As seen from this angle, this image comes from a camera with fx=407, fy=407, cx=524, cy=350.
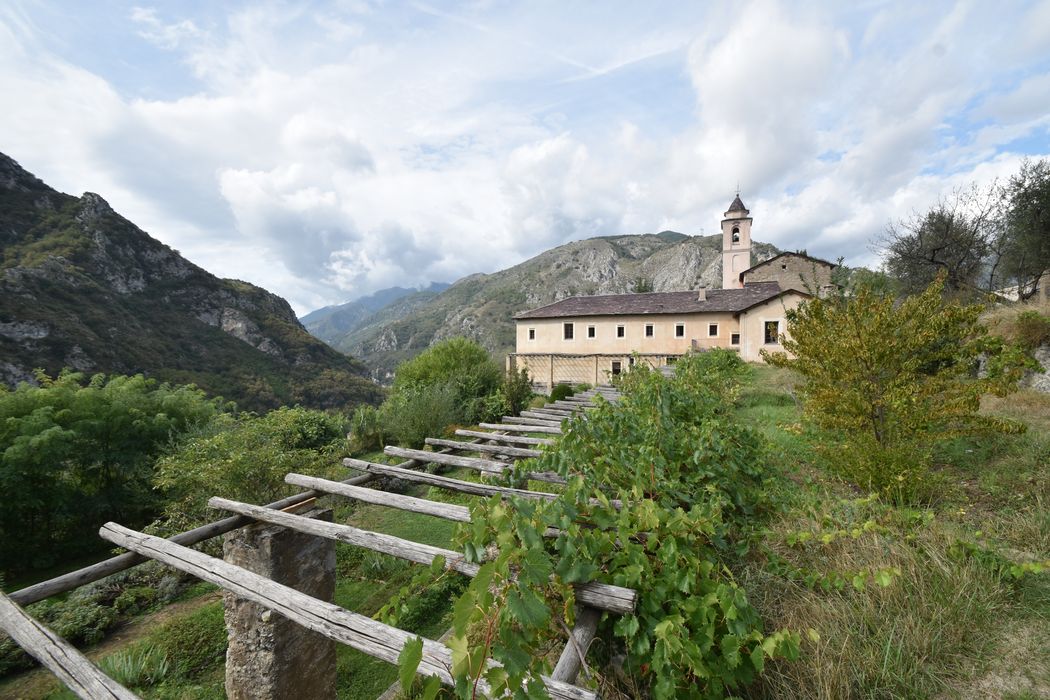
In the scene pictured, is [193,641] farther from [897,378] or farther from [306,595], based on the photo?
[897,378]

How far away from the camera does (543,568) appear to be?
1.35m

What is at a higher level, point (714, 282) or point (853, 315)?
point (714, 282)

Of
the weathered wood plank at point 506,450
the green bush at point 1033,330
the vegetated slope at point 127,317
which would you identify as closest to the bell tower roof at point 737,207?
the green bush at point 1033,330

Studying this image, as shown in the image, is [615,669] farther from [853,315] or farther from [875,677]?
[853,315]

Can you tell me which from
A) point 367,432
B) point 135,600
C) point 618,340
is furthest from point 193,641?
point 618,340

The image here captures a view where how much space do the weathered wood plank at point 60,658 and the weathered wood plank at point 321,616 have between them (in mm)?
453

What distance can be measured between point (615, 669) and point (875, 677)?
1.12m

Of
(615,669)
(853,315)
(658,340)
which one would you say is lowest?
(615,669)

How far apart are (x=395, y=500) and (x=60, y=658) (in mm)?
1548

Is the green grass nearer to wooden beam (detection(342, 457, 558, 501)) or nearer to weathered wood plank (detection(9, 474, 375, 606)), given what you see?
wooden beam (detection(342, 457, 558, 501))

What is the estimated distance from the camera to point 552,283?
106 metres

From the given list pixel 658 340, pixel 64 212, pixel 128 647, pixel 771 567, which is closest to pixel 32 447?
pixel 128 647

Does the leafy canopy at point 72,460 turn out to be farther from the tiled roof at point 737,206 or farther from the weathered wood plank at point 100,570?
the tiled roof at point 737,206

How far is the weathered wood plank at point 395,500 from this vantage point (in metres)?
2.46
